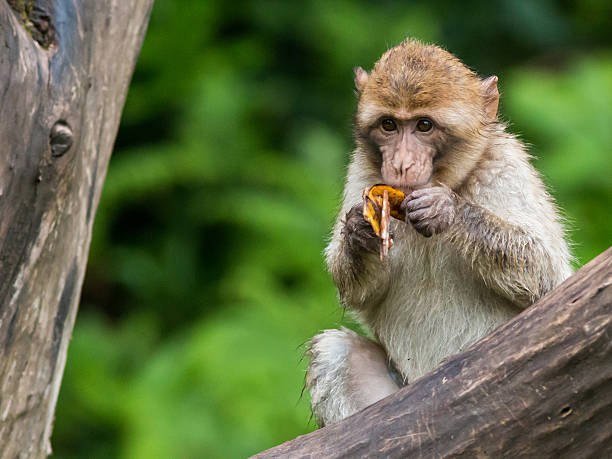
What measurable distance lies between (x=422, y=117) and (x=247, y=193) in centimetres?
530

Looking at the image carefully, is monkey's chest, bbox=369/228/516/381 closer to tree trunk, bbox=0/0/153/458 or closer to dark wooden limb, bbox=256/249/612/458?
dark wooden limb, bbox=256/249/612/458

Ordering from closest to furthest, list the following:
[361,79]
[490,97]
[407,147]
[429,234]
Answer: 1. [429,234]
2. [407,147]
3. [490,97]
4. [361,79]

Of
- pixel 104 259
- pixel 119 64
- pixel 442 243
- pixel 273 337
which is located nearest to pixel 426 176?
pixel 442 243

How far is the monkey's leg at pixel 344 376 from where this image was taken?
17.0ft

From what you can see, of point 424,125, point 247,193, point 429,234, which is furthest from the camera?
point 247,193

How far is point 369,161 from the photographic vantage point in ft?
16.7

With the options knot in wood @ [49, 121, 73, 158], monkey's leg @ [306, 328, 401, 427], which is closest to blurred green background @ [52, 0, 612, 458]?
monkey's leg @ [306, 328, 401, 427]

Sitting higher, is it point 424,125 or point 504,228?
point 424,125

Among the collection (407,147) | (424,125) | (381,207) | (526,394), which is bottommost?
(526,394)

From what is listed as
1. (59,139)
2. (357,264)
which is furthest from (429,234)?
(59,139)

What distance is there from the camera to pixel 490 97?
507 centimetres

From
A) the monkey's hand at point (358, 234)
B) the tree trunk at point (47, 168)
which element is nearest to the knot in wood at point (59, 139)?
the tree trunk at point (47, 168)

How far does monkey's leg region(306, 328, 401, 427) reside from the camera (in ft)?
17.0

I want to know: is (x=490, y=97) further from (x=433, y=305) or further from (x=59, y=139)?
(x=59, y=139)
